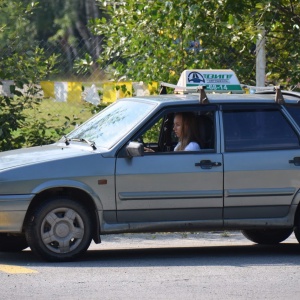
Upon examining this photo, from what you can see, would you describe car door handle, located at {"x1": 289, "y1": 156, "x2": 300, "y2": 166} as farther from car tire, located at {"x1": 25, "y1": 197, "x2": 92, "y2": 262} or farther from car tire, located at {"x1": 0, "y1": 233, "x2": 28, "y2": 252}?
car tire, located at {"x1": 0, "y1": 233, "x2": 28, "y2": 252}

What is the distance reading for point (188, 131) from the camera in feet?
30.5

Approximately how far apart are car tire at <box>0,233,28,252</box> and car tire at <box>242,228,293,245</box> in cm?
241

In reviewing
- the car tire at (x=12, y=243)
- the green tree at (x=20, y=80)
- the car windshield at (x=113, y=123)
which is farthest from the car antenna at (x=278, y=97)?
the green tree at (x=20, y=80)

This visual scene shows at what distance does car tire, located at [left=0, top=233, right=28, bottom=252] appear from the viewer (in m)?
9.41

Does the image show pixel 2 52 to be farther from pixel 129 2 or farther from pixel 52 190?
pixel 52 190

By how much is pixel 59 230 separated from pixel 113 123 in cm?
134

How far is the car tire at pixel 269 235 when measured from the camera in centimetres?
1007

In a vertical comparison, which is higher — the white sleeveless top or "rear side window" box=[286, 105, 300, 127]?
"rear side window" box=[286, 105, 300, 127]

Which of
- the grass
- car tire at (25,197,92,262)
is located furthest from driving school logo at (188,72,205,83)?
the grass

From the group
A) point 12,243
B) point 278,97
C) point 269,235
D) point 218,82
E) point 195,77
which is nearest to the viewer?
point 278,97

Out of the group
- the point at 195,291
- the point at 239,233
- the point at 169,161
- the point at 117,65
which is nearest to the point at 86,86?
the point at 117,65

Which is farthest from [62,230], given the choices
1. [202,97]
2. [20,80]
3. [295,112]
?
[20,80]

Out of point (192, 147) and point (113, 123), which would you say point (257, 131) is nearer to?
point (192, 147)

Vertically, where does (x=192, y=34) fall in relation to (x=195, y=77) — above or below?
above
